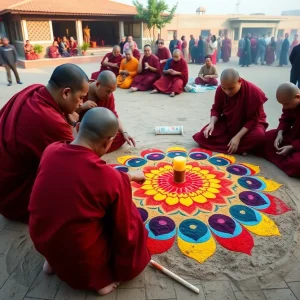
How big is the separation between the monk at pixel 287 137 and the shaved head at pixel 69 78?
87.7 inches

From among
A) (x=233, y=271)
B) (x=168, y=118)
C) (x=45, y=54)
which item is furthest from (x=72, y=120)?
(x=45, y=54)

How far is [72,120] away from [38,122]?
2.45ft

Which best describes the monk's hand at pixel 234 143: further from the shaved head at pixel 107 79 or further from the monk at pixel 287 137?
the shaved head at pixel 107 79

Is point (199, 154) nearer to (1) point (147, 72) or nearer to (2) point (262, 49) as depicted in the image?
(1) point (147, 72)

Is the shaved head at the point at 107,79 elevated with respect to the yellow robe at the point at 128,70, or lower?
elevated

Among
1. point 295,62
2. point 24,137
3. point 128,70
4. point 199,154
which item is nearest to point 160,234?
point 24,137

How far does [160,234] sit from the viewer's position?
2.36m

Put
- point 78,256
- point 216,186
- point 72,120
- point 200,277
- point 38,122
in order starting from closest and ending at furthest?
point 78,256 → point 200,277 → point 38,122 → point 72,120 → point 216,186

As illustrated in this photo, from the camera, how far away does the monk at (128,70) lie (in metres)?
8.38

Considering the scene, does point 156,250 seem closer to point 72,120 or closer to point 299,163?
point 72,120

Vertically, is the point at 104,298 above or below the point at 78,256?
below

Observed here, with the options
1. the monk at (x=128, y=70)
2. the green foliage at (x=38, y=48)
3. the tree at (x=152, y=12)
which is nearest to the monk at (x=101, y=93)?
the monk at (x=128, y=70)

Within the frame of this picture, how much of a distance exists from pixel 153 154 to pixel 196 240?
174cm

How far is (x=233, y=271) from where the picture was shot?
200 centimetres
